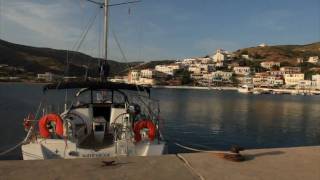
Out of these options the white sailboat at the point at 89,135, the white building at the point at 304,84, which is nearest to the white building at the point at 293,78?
the white building at the point at 304,84

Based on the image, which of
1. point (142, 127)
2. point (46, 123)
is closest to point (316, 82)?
point (142, 127)

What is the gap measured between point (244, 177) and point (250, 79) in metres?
200

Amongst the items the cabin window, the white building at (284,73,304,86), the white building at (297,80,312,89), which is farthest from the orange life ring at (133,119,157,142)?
the white building at (284,73,304,86)

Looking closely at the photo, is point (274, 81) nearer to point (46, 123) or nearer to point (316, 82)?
point (316, 82)

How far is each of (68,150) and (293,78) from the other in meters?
189

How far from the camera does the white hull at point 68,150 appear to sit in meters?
11.4

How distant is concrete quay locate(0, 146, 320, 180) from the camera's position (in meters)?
4.98

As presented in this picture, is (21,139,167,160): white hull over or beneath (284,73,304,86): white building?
beneath

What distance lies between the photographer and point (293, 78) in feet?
616

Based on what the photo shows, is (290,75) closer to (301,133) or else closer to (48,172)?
(301,133)

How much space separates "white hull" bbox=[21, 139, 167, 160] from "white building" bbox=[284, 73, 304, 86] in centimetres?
18218

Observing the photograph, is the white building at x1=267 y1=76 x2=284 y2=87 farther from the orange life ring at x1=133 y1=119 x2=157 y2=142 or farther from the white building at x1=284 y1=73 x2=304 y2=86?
the orange life ring at x1=133 y1=119 x2=157 y2=142

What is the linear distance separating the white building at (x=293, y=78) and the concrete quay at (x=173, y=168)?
187 metres

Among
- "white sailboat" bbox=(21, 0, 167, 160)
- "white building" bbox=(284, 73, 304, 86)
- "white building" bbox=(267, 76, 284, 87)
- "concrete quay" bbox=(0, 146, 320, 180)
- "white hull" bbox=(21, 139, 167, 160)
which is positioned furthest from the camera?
"white building" bbox=(267, 76, 284, 87)
